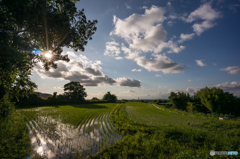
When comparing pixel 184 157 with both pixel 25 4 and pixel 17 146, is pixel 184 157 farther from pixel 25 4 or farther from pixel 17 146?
pixel 25 4

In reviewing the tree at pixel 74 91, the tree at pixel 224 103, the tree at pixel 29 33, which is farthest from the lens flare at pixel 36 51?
the tree at pixel 74 91

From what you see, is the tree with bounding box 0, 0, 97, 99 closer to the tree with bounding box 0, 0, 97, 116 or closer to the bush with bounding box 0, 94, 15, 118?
the tree with bounding box 0, 0, 97, 116

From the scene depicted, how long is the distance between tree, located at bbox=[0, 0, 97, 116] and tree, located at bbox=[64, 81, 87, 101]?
5275 centimetres

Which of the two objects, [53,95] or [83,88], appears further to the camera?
[83,88]

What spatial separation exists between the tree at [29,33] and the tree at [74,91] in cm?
5275

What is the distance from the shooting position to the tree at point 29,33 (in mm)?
5098

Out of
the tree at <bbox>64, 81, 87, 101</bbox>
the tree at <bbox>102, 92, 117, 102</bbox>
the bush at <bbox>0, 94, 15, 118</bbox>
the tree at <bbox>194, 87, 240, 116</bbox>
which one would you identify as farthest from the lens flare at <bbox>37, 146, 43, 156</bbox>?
the tree at <bbox>102, 92, 117, 102</bbox>

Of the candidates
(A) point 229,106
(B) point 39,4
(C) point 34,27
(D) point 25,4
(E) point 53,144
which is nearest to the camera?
(D) point 25,4

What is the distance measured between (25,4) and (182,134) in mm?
14003

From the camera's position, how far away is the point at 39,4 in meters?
6.10

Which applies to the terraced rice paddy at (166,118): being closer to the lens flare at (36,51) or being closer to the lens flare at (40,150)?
the lens flare at (40,150)

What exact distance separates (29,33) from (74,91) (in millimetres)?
55545

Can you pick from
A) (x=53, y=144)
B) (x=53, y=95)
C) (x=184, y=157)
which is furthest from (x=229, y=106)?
(x=53, y=95)

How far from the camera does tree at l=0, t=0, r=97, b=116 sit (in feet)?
16.7
